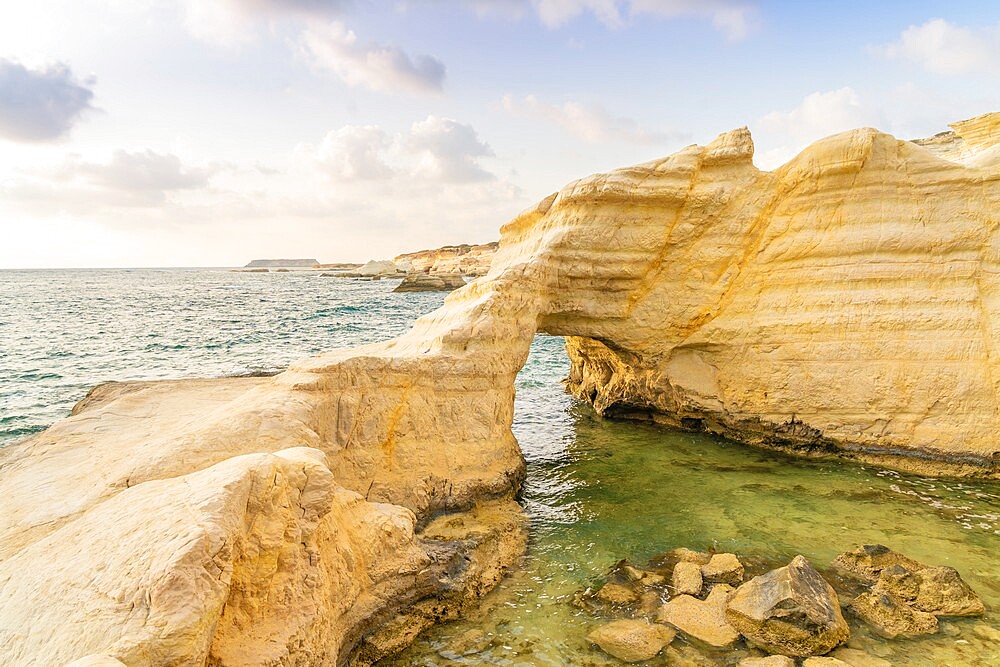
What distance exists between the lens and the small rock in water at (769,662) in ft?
16.1

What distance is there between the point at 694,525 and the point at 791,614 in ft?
8.37

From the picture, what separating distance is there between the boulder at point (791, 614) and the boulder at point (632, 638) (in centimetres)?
77

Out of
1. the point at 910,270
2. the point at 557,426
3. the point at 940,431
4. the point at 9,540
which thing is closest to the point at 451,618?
the point at 9,540

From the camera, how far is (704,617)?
5.66 meters

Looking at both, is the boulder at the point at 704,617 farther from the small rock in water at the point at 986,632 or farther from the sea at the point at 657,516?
the small rock in water at the point at 986,632

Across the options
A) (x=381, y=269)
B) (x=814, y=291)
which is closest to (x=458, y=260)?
(x=381, y=269)

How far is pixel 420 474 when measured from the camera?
25.0ft

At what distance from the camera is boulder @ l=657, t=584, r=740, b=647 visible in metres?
5.39

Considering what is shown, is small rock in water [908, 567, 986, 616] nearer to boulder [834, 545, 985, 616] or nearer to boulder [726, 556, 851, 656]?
boulder [834, 545, 985, 616]

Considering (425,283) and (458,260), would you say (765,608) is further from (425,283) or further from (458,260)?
(458,260)

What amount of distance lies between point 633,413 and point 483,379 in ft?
18.9

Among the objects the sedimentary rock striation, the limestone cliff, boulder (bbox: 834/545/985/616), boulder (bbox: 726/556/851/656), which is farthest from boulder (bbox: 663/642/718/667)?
the limestone cliff

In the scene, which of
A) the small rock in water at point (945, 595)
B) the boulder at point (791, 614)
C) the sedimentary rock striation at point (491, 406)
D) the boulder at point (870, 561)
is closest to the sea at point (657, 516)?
the small rock in water at point (945, 595)

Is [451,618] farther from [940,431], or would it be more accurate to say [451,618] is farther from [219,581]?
[940,431]
